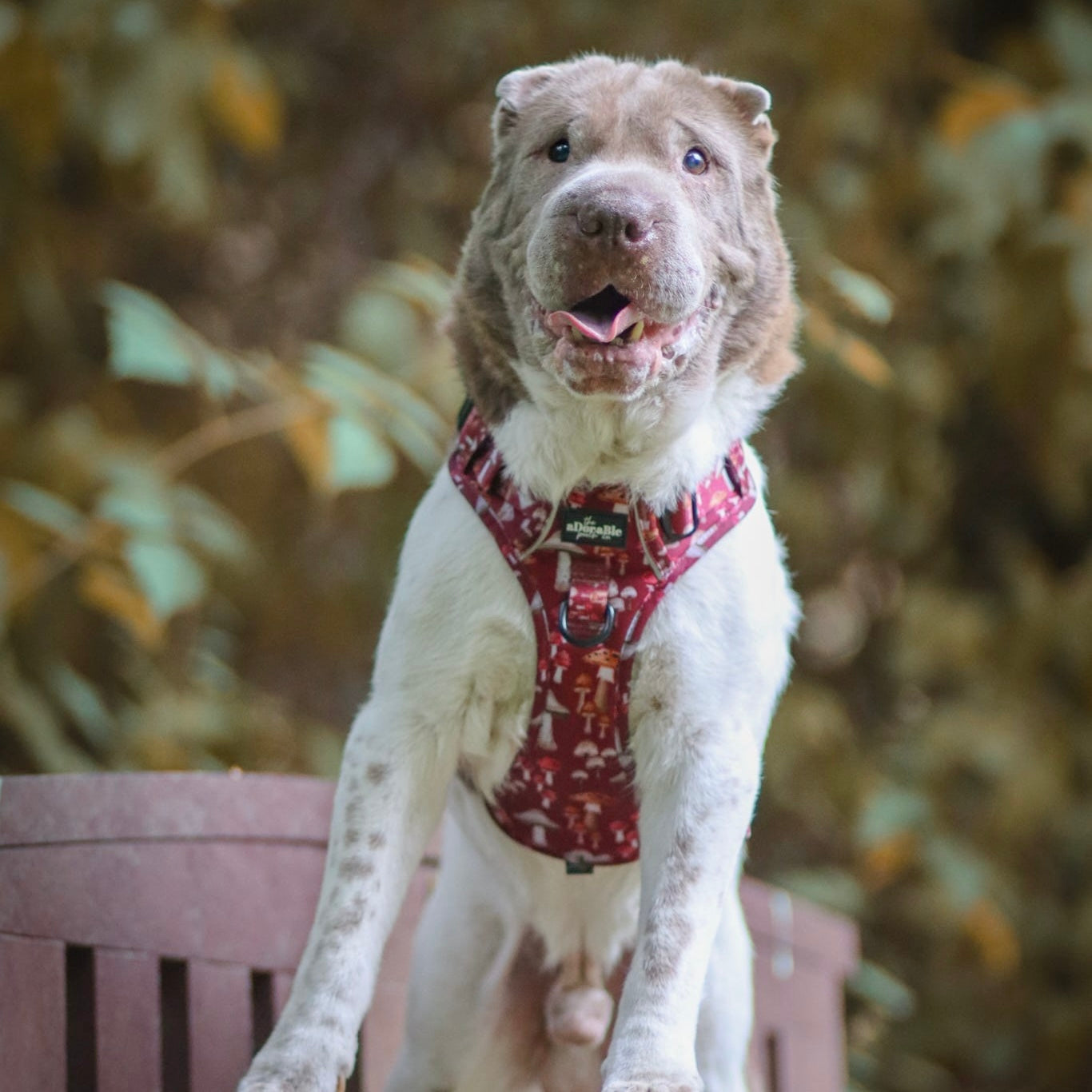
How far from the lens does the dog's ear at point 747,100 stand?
226cm

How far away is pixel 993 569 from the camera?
591 centimetres

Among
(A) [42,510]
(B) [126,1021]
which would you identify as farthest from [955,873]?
(B) [126,1021]

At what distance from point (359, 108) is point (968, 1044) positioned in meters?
3.74

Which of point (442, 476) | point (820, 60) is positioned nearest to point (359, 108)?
point (820, 60)

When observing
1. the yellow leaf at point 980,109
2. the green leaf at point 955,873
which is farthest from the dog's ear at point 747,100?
the green leaf at point 955,873

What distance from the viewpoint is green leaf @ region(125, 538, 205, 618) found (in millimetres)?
3176

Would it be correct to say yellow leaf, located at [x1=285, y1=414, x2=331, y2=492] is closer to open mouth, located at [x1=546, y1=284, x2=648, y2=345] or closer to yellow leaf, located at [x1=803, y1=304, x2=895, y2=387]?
yellow leaf, located at [x1=803, y1=304, x2=895, y2=387]

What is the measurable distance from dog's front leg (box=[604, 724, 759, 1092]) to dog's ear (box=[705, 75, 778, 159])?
82 centimetres

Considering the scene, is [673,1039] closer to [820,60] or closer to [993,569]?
[820,60]

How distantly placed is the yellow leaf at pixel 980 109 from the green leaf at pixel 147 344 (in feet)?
8.49

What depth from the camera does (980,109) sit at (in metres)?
4.73

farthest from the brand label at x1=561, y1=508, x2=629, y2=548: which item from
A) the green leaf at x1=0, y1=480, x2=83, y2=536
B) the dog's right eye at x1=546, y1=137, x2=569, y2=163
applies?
the green leaf at x1=0, y1=480, x2=83, y2=536

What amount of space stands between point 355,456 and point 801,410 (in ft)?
8.56

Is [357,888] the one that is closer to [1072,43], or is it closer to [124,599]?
[124,599]
